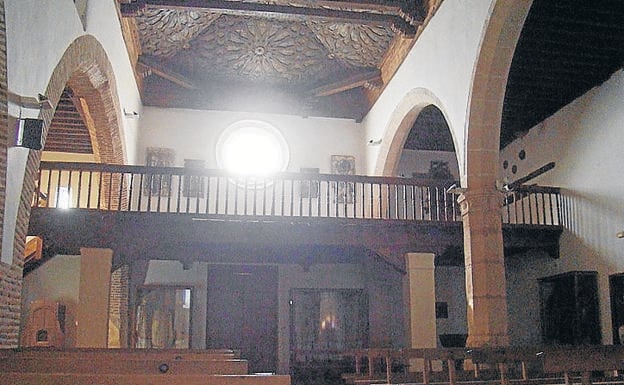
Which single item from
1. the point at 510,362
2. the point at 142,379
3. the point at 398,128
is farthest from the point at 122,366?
the point at 398,128

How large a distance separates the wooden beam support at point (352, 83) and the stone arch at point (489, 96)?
5.86m

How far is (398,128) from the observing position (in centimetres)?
1375

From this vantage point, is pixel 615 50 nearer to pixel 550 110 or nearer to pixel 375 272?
pixel 550 110

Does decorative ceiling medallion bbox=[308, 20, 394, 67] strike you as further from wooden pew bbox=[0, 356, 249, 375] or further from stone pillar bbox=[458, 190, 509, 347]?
wooden pew bbox=[0, 356, 249, 375]

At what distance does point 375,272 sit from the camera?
38.9 ft

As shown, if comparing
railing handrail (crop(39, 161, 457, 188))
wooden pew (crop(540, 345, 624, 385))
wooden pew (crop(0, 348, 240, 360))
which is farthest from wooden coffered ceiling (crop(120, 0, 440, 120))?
wooden pew (crop(540, 345, 624, 385))

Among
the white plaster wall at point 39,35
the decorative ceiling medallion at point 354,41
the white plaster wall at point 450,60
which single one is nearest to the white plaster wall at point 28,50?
the white plaster wall at point 39,35

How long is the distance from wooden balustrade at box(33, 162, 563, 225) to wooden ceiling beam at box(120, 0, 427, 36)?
288cm

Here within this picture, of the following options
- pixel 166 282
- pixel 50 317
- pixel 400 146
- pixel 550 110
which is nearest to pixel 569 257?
pixel 550 110

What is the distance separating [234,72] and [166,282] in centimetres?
481

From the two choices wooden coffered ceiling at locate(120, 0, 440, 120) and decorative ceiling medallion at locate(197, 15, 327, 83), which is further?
decorative ceiling medallion at locate(197, 15, 327, 83)

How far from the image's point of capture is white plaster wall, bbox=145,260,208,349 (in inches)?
573

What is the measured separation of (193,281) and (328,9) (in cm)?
619

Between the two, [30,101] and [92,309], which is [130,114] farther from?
[30,101]
